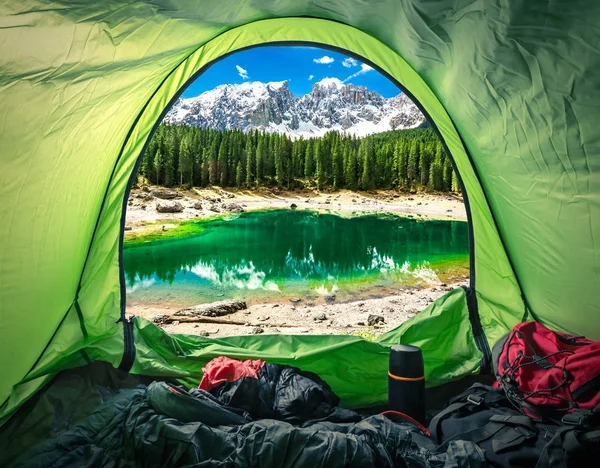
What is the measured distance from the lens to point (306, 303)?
10.3m

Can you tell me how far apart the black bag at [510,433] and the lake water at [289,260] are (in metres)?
8.89

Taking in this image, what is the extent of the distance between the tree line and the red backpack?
42430 mm

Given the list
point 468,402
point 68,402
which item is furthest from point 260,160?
point 468,402

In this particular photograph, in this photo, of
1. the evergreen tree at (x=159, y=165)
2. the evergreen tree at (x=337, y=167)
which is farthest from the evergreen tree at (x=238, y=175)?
the evergreen tree at (x=337, y=167)

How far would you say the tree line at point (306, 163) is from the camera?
4441cm

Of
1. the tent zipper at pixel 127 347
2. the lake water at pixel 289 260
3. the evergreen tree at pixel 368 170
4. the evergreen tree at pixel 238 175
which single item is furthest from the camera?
the evergreen tree at pixel 368 170

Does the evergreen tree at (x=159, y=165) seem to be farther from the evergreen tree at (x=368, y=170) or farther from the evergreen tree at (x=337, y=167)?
the evergreen tree at (x=368, y=170)

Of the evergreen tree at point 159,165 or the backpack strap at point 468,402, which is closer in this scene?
the backpack strap at point 468,402

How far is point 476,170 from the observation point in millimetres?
2652

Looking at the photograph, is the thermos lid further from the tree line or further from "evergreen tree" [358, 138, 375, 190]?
"evergreen tree" [358, 138, 375, 190]

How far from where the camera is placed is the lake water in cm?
A: 1201

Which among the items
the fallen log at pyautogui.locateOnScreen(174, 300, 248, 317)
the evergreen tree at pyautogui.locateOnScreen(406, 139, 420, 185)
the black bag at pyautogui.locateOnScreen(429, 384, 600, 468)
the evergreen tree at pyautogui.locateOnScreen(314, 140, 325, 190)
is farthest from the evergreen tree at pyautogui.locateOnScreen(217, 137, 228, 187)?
the black bag at pyautogui.locateOnScreen(429, 384, 600, 468)

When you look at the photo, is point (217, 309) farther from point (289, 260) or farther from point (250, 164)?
point (250, 164)

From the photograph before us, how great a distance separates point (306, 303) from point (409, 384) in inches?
323
